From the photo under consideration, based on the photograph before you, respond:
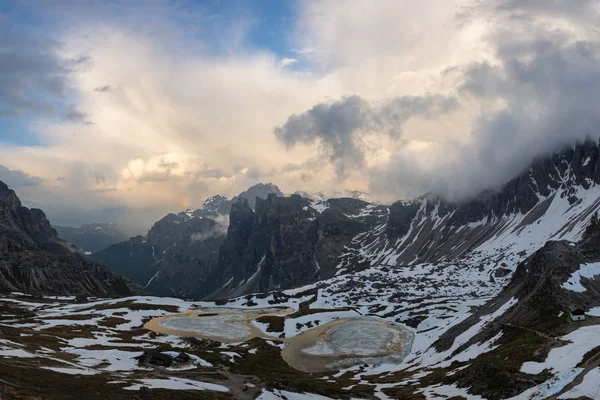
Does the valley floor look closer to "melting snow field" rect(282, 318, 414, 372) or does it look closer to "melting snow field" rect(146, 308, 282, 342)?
"melting snow field" rect(282, 318, 414, 372)

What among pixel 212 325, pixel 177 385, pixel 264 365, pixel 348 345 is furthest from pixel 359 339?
pixel 177 385

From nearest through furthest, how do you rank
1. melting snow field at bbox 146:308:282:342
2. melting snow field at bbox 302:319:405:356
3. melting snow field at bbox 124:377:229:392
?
1. melting snow field at bbox 124:377:229:392
2. melting snow field at bbox 302:319:405:356
3. melting snow field at bbox 146:308:282:342

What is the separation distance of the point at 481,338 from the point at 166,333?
309ft

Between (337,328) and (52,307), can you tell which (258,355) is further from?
(52,307)

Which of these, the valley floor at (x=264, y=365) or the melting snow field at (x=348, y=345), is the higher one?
the valley floor at (x=264, y=365)

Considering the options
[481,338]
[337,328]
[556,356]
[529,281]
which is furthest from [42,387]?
[337,328]

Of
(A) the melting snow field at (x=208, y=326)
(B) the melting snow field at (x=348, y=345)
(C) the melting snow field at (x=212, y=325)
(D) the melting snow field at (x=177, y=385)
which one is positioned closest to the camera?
(D) the melting snow field at (x=177, y=385)

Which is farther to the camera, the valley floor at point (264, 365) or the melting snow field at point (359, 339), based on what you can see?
the melting snow field at point (359, 339)

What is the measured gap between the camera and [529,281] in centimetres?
10825

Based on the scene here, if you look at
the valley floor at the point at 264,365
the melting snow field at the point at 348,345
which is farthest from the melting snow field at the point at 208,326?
the melting snow field at the point at 348,345

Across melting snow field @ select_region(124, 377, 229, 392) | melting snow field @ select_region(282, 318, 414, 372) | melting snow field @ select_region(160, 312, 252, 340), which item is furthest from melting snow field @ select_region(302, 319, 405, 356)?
melting snow field @ select_region(124, 377, 229, 392)

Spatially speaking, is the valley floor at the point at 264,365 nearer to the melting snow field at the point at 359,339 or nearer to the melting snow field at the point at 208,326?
the melting snow field at the point at 359,339

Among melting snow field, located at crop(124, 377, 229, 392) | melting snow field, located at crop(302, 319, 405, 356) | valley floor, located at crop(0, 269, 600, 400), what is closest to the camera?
valley floor, located at crop(0, 269, 600, 400)

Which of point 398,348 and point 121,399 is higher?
point 121,399
